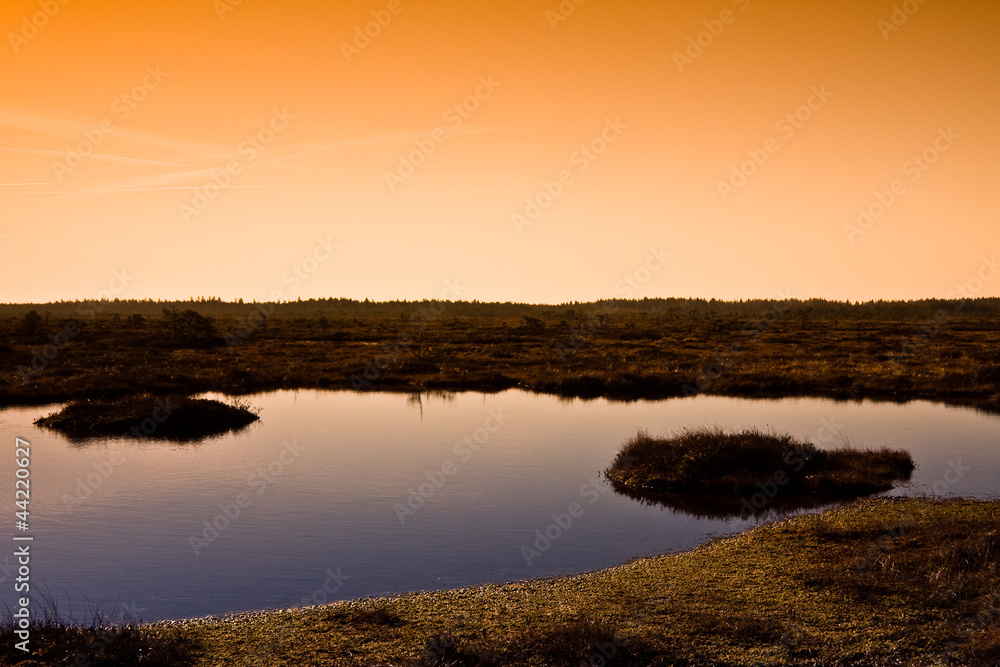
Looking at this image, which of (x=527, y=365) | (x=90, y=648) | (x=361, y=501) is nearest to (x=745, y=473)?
(x=361, y=501)

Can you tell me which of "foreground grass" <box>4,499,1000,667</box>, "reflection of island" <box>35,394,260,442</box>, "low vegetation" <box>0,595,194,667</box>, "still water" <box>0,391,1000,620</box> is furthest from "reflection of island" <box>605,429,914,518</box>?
"reflection of island" <box>35,394,260,442</box>

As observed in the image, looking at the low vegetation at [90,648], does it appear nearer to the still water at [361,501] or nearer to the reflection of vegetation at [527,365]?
the still water at [361,501]

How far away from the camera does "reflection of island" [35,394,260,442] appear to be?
31078 millimetres

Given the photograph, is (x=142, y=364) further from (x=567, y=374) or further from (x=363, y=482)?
(x=363, y=482)

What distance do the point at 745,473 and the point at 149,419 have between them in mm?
22920

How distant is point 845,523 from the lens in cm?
1653

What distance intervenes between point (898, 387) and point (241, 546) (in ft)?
129

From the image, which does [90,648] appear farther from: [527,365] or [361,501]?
[527,365]

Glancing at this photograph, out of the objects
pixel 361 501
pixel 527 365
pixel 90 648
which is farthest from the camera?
pixel 527 365

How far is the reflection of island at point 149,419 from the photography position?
31.1 metres

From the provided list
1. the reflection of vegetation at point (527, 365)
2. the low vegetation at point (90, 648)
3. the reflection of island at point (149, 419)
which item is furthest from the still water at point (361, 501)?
the reflection of vegetation at point (527, 365)

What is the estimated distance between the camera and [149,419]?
3200 cm

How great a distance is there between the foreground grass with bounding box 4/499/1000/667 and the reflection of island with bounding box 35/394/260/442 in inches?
826

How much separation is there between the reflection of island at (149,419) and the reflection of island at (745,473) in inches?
667
